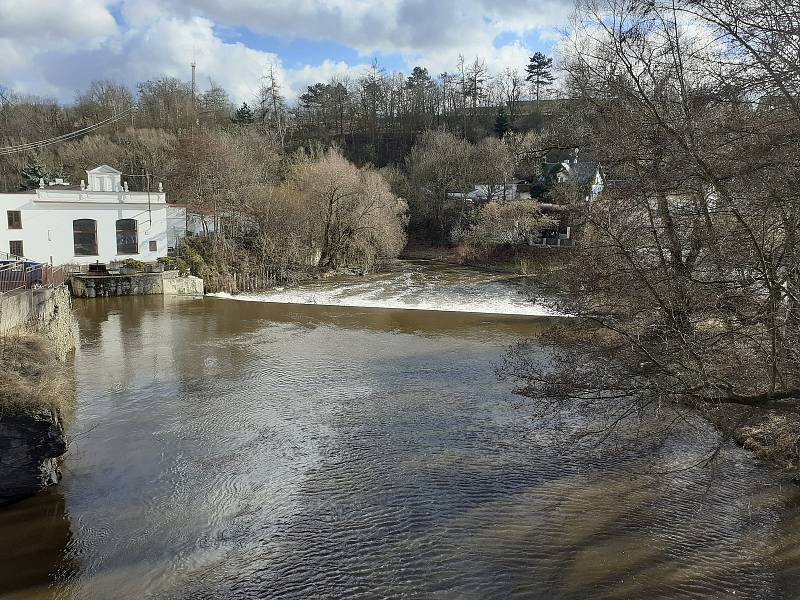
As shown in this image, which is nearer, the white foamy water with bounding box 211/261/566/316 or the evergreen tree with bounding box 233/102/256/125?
the white foamy water with bounding box 211/261/566/316

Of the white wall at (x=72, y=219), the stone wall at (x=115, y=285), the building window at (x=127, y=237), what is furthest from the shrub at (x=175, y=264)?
the building window at (x=127, y=237)

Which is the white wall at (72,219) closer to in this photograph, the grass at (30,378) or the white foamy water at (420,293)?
the white foamy water at (420,293)

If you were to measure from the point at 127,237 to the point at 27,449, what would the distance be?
24.1m

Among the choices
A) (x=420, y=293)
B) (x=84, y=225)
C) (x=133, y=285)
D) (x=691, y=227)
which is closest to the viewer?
(x=691, y=227)

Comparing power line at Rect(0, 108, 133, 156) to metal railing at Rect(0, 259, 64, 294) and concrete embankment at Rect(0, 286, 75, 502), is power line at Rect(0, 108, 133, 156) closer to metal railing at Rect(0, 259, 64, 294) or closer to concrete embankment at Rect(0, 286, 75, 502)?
metal railing at Rect(0, 259, 64, 294)

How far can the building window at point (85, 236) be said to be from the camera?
29.7 meters

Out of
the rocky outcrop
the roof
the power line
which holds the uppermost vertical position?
the power line

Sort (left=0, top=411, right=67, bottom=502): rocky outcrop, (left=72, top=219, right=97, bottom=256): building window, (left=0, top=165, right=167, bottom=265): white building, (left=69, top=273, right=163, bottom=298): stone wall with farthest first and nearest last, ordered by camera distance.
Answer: (left=72, top=219, right=97, bottom=256): building window
(left=0, top=165, right=167, bottom=265): white building
(left=69, top=273, right=163, bottom=298): stone wall
(left=0, top=411, right=67, bottom=502): rocky outcrop

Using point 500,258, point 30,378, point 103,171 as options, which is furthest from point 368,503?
point 500,258

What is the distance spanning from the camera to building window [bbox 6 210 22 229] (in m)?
28.3

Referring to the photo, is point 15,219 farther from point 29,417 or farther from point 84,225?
point 29,417

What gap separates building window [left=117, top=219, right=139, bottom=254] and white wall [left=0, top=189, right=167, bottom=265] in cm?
19

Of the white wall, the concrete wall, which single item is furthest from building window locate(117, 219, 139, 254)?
the concrete wall

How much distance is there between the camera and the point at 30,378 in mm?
9820
